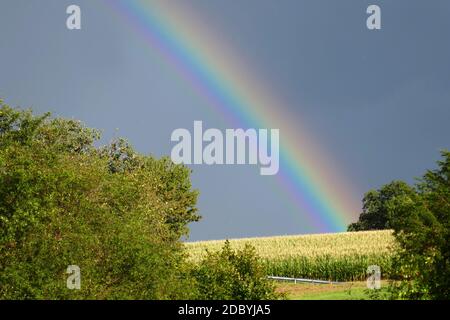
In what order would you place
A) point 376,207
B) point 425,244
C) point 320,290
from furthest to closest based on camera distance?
point 376,207
point 320,290
point 425,244

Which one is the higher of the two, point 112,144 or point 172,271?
point 112,144

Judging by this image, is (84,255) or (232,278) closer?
(84,255)

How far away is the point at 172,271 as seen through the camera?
77.7 feet

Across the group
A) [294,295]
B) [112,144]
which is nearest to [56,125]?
[112,144]

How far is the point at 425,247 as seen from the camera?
21031 millimetres

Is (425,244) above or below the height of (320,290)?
above

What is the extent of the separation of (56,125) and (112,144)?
7.41 m

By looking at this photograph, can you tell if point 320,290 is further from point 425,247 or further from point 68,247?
point 68,247

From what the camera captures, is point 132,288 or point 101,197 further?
point 101,197

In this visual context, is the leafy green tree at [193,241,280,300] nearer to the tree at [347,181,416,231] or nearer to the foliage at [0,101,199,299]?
the foliage at [0,101,199,299]

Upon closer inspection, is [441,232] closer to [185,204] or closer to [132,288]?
[132,288]

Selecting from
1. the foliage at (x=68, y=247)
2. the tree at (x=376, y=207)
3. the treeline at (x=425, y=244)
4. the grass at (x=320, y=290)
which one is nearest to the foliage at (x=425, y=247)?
the treeline at (x=425, y=244)

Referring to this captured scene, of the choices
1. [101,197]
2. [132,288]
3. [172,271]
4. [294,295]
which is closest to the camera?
[132,288]

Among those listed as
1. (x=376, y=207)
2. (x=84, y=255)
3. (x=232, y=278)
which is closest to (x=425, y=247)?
(x=232, y=278)
